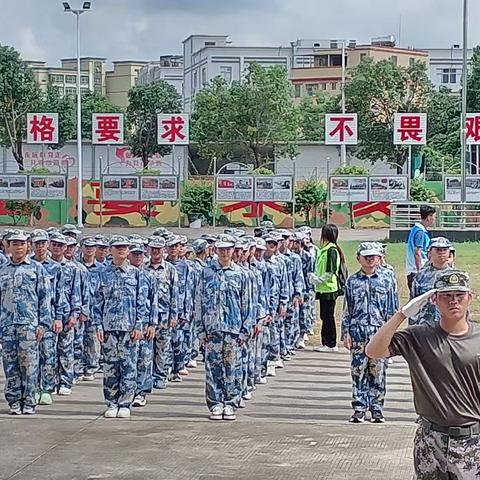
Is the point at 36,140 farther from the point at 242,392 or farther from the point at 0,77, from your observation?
the point at 242,392

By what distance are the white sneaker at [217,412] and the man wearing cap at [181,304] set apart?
8.29 feet

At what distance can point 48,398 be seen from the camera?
12.2 meters

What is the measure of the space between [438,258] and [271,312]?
3.18 metres

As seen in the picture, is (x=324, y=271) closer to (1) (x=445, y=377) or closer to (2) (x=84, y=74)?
(1) (x=445, y=377)

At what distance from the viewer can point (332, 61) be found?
116875 millimetres

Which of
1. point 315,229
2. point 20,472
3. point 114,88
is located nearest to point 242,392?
point 20,472

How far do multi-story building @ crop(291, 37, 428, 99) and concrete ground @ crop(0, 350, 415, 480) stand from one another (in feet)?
305

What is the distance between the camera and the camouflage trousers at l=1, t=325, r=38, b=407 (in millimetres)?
11438

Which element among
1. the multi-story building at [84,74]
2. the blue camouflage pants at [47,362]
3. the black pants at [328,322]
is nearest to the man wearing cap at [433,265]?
the blue camouflage pants at [47,362]

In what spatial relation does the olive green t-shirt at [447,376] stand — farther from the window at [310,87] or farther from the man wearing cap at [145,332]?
the window at [310,87]

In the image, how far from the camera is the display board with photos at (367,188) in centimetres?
4059

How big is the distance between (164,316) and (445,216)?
998 inches

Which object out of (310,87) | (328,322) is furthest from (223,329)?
(310,87)

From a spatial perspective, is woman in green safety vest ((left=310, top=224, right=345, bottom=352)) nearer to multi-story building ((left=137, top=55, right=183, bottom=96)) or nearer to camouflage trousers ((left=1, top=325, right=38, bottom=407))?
camouflage trousers ((left=1, top=325, right=38, bottom=407))
